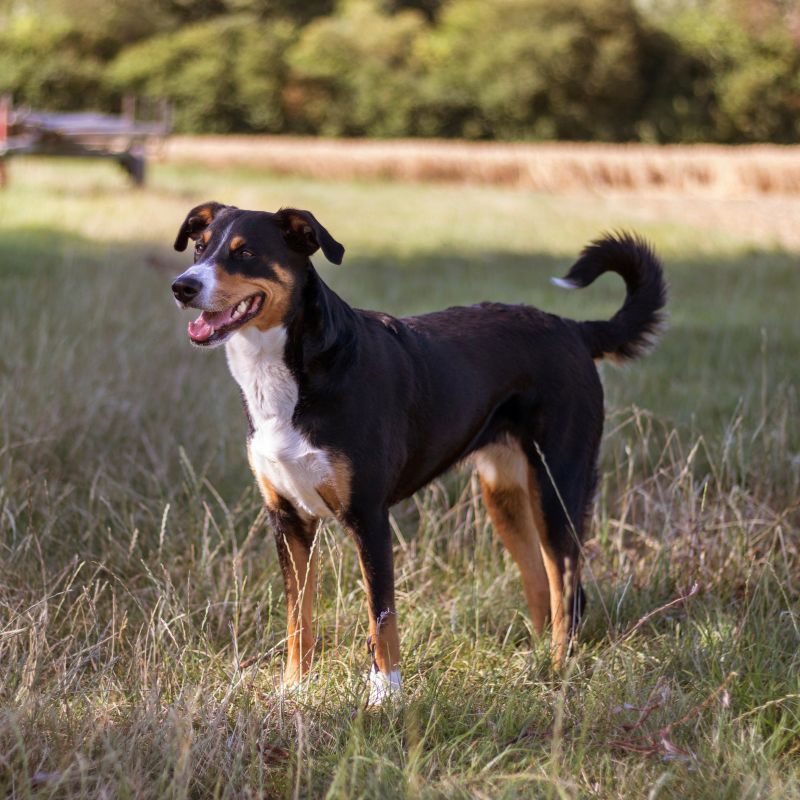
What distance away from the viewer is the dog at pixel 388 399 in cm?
339

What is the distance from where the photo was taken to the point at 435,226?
16766 millimetres

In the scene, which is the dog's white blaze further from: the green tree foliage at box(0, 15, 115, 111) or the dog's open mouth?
the green tree foliage at box(0, 15, 115, 111)

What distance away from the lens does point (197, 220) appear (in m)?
3.78

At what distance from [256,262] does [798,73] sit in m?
36.1

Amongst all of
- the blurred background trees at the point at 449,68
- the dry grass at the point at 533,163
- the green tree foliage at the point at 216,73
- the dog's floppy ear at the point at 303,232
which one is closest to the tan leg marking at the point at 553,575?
the dog's floppy ear at the point at 303,232

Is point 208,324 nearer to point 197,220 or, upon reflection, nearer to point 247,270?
point 247,270

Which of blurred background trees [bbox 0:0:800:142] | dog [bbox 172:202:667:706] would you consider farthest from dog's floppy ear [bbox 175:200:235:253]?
blurred background trees [bbox 0:0:800:142]

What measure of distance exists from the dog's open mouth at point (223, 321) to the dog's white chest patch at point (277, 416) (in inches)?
3.6

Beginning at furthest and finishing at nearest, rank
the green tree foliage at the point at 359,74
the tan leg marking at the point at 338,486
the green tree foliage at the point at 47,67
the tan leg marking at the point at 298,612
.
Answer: the green tree foliage at the point at 359,74
the green tree foliage at the point at 47,67
the tan leg marking at the point at 298,612
the tan leg marking at the point at 338,486

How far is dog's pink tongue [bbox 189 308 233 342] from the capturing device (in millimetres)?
3277

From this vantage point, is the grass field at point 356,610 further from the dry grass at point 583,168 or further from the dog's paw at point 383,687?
the dry grass at point 583,168

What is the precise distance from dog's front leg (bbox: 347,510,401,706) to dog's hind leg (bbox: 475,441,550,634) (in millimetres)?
757

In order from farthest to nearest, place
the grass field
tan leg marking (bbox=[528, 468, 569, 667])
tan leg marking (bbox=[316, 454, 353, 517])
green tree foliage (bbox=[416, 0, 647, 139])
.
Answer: green tree foliage (bbox=[416, 0, 647, 139]), tan leg marking (bbox=[528, 468, 569, 667]), tan leg marking (bbox=[316, 454, 353, 517]), the grass field

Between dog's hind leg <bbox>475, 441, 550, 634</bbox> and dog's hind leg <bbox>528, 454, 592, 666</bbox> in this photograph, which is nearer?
dog's hind leg <bbox>528, 454, 592, 666</bbox>
